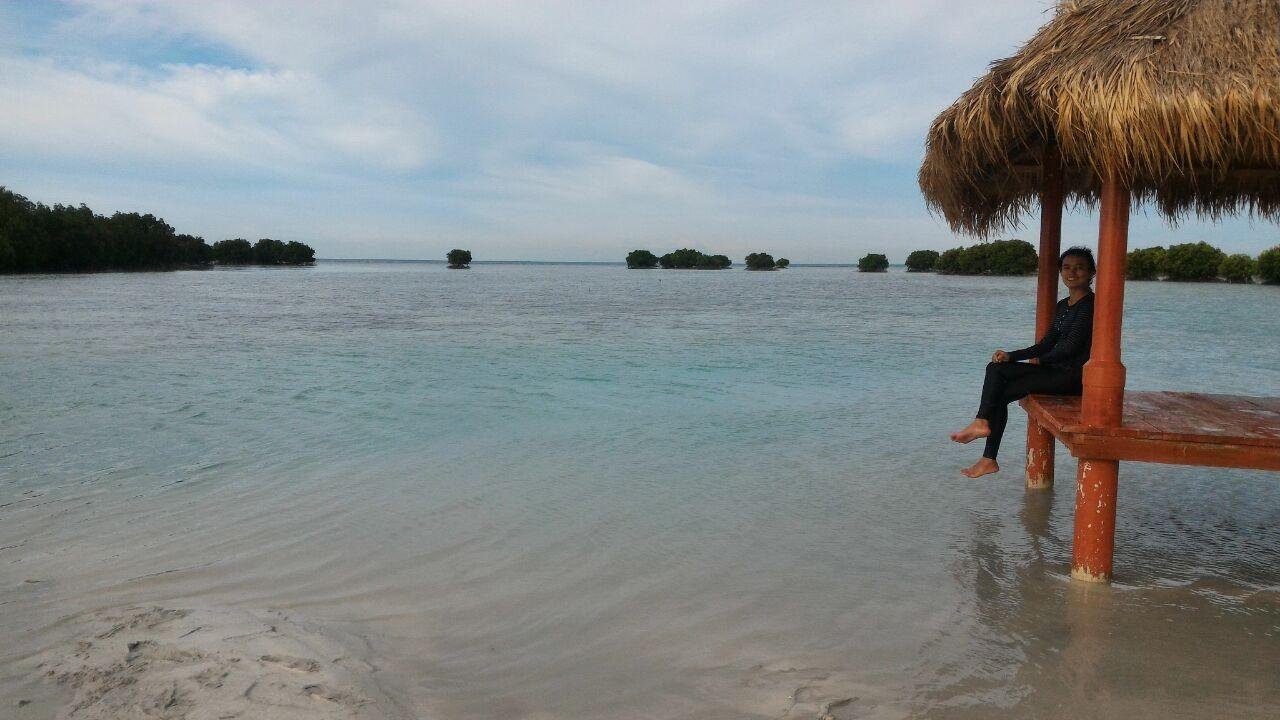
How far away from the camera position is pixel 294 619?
395 cm

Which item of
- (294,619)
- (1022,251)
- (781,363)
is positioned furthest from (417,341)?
(1022,251)

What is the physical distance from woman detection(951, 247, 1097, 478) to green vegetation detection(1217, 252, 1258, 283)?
55170 millimetres

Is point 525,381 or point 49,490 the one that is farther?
point 525,381

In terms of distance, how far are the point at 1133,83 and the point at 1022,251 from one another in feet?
238

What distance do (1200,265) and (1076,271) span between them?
5745 cm

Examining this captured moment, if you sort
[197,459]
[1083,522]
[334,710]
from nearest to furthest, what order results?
[334,710]
[1083,522]
[197,459]

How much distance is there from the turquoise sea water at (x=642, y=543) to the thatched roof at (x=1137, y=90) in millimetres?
2295

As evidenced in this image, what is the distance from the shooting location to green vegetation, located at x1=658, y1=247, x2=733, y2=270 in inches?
4225

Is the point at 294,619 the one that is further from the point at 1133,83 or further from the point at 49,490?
the point at 1133,83

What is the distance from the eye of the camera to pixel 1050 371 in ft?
17.3

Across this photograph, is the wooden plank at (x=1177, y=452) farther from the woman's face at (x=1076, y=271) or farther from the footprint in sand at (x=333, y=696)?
the footprint in sand at (x=333, y=696)

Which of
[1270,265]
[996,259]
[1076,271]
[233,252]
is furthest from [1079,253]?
[233,252]

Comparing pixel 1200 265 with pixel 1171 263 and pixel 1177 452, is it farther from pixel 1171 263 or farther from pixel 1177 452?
pixel 1177 452

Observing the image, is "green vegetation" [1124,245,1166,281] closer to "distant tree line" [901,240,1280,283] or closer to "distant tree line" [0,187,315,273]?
"distant tree line" [901,240,1280,283]
